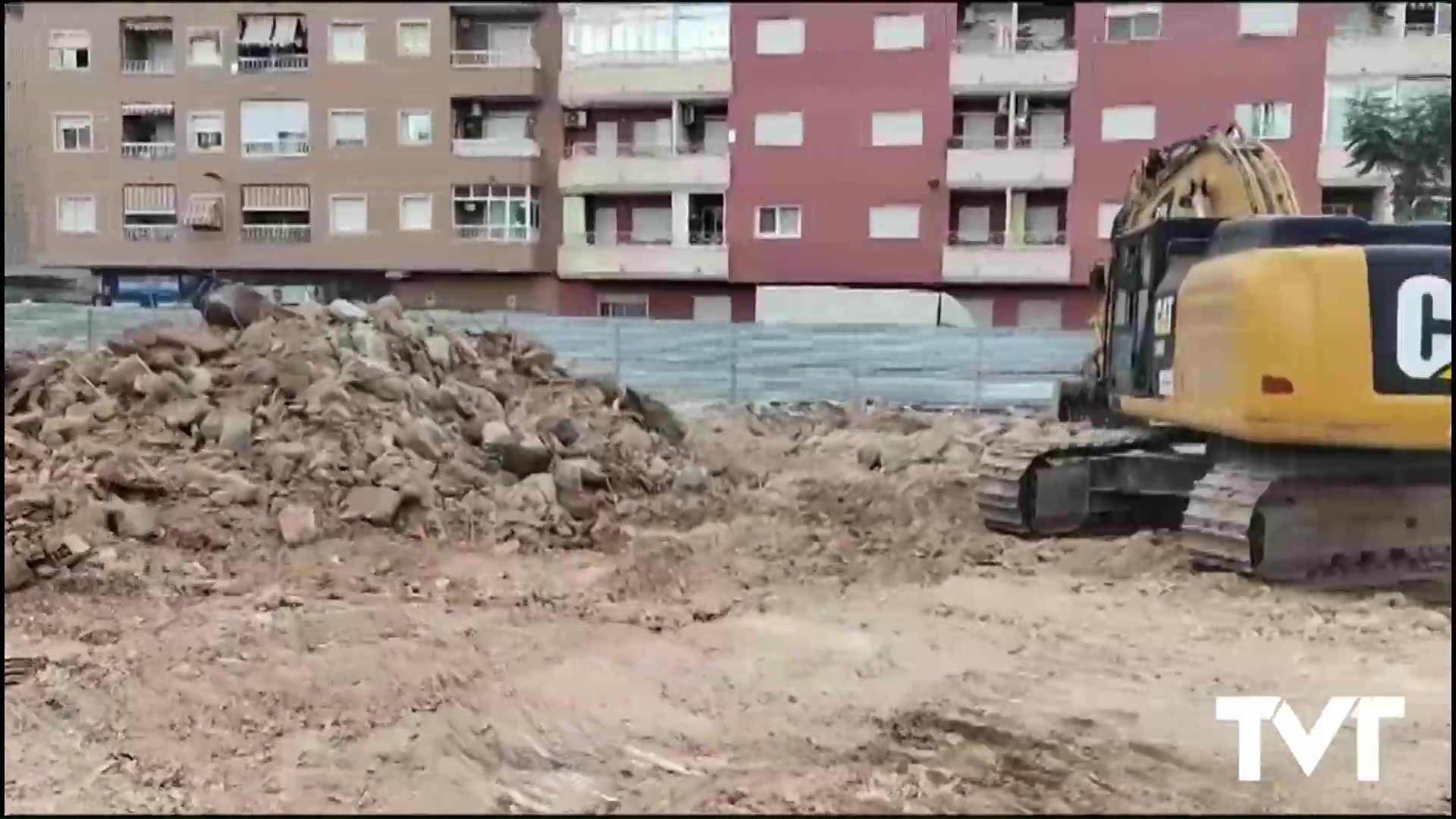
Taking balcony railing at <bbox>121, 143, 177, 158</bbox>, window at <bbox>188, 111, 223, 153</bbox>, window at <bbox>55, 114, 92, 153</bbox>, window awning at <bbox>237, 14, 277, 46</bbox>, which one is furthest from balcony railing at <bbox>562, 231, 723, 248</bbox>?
window at <bbox>55, 114, 92, 153</bbox>

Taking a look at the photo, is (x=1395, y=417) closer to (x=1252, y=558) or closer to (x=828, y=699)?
(x=1252, y=558)

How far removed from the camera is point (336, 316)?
→ 31.1 ft

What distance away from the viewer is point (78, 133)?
25406 mm

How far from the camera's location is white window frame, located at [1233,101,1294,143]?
2320cm

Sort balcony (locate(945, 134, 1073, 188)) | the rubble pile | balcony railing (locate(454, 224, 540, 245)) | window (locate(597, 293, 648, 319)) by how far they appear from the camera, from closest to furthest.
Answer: the rubble pile → balcony (locate(945, 134, 1073, 188)) → balcony railing (locate(454, 224, 540, 245)) → window (locate(597, 293, 648, 319))

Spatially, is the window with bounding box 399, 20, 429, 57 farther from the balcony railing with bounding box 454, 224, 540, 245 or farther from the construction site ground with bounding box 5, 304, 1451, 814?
the construction site ground with bounding box 5, 304, 1451, 814

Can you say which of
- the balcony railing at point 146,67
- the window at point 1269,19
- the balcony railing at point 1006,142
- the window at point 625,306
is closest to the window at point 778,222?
the window at point 625,306

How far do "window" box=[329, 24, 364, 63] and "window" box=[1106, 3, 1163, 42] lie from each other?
1551 cm

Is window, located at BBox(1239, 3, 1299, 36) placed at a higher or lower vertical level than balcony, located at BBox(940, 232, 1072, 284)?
higher

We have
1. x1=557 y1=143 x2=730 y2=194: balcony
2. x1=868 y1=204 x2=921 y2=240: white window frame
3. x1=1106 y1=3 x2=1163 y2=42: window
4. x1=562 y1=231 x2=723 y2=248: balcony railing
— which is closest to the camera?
x1=1106 y1=3 x2=1163 y2=42: window

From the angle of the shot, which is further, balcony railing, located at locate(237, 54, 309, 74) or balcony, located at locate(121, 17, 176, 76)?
balcony railing, located at locate(237, 54, 309, 74)

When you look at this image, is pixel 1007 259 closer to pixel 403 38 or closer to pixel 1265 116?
pixel 1265 116

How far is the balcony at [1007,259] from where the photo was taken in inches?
958

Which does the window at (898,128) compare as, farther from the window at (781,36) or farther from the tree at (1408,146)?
the tree at (1408,146)
